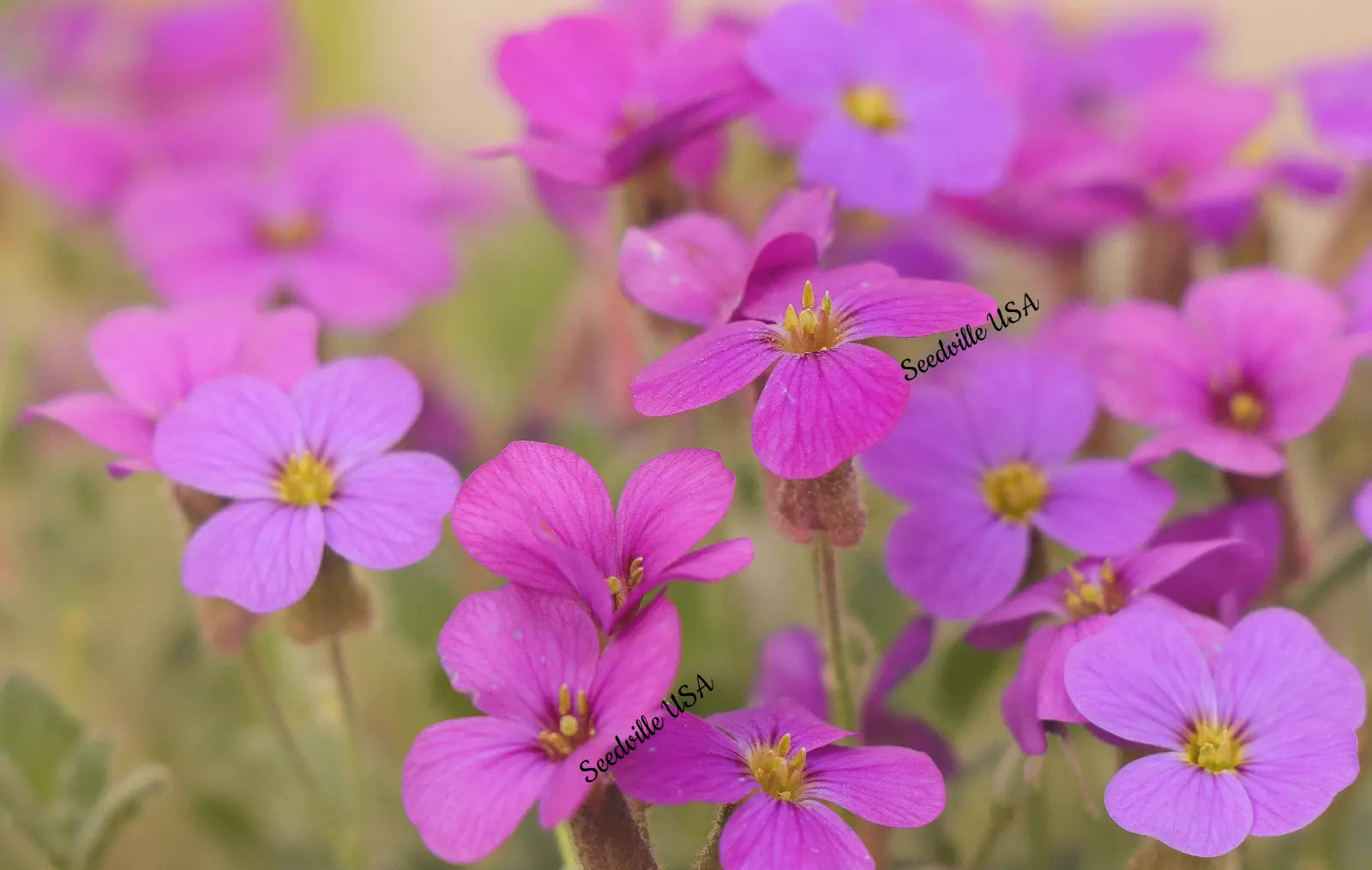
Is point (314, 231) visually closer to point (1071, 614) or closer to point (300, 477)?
point (300, 477)

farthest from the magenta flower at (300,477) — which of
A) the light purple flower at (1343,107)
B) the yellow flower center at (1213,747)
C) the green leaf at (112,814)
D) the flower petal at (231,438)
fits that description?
the light purple flower at (1343,107)

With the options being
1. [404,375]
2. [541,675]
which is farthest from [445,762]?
[404,375]

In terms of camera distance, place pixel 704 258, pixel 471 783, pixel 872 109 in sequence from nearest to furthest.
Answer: pixel 471 783 → pixel 704 258 → pixel 872 109

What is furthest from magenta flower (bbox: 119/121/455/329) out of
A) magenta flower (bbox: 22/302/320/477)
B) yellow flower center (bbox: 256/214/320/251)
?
magenta flower (bbox: 22/302/320/477)

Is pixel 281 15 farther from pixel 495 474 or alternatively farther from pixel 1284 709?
pixel 1284 709

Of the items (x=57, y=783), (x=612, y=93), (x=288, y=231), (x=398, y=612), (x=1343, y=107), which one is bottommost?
(x=57, y=783)

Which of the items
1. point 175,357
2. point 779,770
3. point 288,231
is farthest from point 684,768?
point 288,231

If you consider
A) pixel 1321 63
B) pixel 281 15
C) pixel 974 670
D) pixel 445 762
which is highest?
pixel 1321 63

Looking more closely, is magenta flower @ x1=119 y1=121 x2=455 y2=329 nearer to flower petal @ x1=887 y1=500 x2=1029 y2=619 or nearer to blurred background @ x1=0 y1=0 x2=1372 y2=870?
Result: blurred background @ x1=0 y1=0 x2=1372 y2=870

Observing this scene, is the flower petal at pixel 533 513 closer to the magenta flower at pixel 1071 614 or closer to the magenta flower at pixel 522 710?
the magenta flower at pixel 522 710
